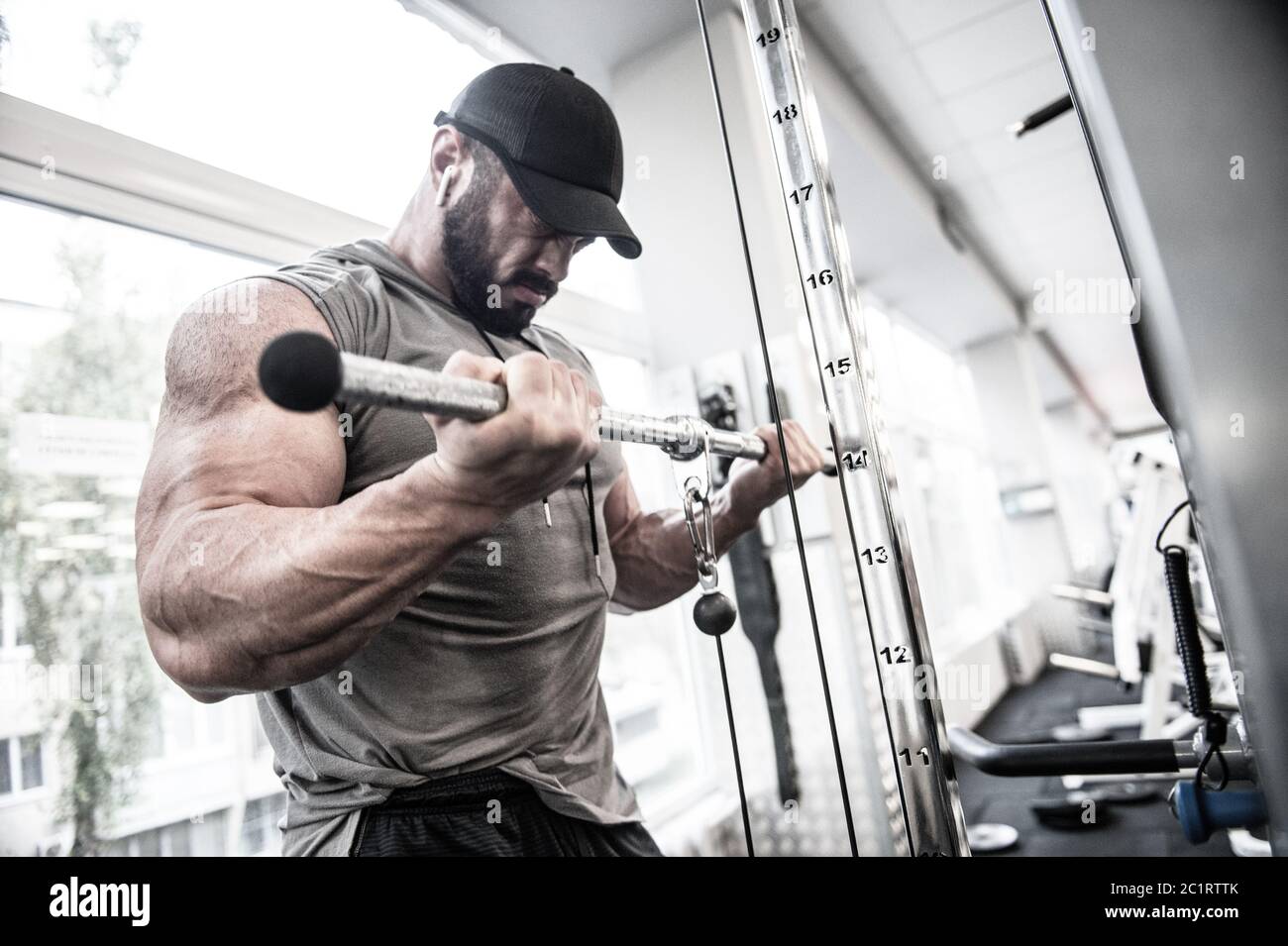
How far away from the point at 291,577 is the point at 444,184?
54cm

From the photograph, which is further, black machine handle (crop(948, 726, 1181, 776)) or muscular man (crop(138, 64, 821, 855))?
black machine handle (crop(948, 726, 1181, 776))

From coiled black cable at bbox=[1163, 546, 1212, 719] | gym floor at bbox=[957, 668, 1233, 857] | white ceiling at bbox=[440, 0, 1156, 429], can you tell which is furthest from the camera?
gym floor at bbox=[957, 668, 1233, 857]

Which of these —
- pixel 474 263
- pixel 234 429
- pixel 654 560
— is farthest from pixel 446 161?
pixel 654 560

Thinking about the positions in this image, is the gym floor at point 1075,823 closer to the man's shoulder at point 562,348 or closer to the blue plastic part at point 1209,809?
the blue plastic part at point 1209,809

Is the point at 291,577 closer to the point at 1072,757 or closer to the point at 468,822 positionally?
the point at 468,822

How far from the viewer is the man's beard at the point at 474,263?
0.82 meters

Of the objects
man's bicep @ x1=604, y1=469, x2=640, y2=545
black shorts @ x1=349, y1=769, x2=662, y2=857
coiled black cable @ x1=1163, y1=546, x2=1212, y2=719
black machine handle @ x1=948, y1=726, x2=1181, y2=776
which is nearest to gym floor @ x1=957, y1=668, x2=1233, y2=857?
coiled black cable @ x1=1163, y1=546, x2=1212, y2=719

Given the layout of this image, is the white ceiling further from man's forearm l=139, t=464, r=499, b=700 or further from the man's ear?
man's forearm l=139, t=464, r=499, b=700

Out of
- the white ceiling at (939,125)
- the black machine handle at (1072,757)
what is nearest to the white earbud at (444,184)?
the white ceiling at (939,125)

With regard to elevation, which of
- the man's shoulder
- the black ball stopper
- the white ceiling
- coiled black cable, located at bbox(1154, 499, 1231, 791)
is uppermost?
the white ceiling

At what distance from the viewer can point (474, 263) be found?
822 mm

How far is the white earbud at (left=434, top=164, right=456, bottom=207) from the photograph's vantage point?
84 centimetres

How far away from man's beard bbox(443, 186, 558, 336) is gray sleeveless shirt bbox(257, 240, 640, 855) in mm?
30
